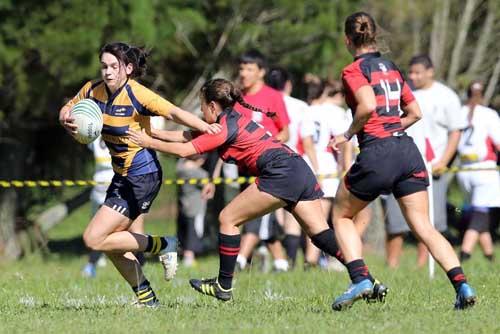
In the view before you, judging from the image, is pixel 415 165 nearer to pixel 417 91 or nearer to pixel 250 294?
pixel 250 294

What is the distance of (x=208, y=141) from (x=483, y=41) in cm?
1591

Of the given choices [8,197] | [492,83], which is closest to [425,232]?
[8,197]

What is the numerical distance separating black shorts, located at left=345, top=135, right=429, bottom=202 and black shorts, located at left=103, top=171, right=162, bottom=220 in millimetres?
1546

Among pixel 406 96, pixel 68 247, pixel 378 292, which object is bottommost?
pixel 68 247

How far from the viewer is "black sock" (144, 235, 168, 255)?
885 centimetres

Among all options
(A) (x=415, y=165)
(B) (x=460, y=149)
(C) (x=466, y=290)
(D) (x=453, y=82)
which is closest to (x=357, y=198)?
(A) (x=415, y=165)

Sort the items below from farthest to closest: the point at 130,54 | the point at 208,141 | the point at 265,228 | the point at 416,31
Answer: the point at 416,31 < the point at 265,228 < the point at 130,54 < the point at 208,141

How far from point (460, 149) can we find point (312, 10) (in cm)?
465

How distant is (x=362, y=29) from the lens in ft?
26.4

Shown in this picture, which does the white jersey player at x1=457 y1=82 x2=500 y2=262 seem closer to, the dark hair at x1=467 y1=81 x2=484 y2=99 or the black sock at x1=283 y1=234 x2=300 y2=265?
the dark hair at x1=467 y1=81 x2=484 y2=99

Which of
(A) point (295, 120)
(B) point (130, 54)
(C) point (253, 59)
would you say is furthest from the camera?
(A) point (295, 120)

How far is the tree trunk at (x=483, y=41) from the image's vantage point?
75.7 ft

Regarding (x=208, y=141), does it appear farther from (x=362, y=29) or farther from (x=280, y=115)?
(x=280, y=115)

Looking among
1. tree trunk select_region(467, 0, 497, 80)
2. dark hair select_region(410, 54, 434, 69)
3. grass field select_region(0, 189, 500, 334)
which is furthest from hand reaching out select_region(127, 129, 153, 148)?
tree trunk select_region(467, 0, 497, 80)
